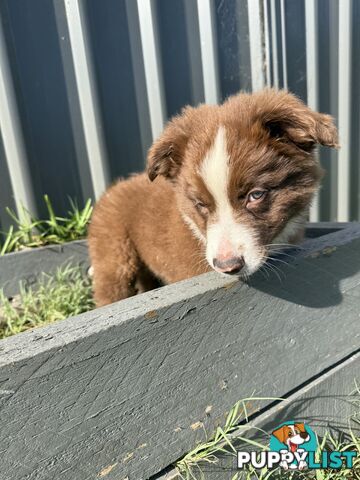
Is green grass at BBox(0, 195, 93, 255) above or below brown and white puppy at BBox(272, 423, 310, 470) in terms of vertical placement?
above

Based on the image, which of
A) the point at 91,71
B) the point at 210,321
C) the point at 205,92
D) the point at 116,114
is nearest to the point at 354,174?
the point at 205,92

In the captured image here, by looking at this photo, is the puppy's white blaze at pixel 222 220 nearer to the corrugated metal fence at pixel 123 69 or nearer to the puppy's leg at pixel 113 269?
the puppy's leg at pixel 113 269

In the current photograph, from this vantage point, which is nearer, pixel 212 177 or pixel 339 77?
pixel 212 177

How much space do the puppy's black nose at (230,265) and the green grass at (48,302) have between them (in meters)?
1.54

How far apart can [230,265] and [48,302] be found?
5.72 ft

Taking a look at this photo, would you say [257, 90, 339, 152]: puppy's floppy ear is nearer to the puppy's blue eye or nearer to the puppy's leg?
the puppy's blue eye

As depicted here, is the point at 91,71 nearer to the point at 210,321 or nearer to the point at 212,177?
the point at 212,177

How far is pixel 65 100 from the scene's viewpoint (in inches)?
132

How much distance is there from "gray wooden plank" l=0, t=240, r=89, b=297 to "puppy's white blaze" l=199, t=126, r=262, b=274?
5.99 feet

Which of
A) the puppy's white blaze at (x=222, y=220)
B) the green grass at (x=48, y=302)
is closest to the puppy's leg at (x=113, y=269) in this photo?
the green grass at (x=48, y=302)

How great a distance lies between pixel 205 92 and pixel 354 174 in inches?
70.2

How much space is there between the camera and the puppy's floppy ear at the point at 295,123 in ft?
6.18

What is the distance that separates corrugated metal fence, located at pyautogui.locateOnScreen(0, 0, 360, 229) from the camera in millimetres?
3209

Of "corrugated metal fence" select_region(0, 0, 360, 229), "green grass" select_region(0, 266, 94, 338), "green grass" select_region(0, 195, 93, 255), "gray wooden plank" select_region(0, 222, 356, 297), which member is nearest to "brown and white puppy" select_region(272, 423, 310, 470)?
"gray wooden plank" select_region(0, 222, 356, 297)
